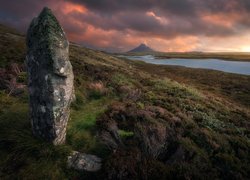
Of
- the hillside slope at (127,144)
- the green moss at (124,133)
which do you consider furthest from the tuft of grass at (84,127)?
the green moss at (124,133)

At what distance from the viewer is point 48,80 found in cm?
784

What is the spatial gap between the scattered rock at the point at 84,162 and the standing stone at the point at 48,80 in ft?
2.87

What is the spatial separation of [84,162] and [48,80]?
10.1 ft

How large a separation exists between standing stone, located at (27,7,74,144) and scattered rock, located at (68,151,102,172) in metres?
0.87

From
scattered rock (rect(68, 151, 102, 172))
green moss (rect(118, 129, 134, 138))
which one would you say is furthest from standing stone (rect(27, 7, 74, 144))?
green moss (rect(118, 129, 134, 138))

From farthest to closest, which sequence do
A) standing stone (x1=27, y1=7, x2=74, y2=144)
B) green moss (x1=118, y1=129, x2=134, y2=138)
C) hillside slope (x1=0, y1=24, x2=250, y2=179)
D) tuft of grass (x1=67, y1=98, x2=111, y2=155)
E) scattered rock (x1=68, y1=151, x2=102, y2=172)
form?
1. green moss (x1=118, y1=129, x2=134, y2=138)
2. tuft of grass (x1=67, y1=98, x2=111, y2=155)
3. standing stone (x1=27, y1=7, x2=74, y2=144)
4. scattered rock (x1=68, y1=151, x2=102, y2=172)
5. hillside slope (x1=0, y1=24, x2=250, y2=179)

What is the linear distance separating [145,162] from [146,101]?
8.18 meters

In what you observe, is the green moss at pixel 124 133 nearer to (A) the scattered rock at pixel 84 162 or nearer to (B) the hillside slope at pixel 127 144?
(B) the hillside slope at pixel 127 144

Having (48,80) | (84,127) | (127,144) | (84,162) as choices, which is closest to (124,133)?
(127,144)

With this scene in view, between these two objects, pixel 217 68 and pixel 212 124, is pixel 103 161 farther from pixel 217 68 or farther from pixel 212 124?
pixel 217 68

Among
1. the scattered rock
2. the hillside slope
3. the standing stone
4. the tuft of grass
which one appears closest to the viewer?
the hillside slope

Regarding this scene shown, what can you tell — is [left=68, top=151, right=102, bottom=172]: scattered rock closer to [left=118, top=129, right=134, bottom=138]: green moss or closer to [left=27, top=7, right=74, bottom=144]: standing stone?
[left=27, top=7, right=74, bottom=144]: standing stone

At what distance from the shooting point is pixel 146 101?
15.5m

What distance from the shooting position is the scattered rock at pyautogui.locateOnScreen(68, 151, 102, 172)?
7.53 metres
